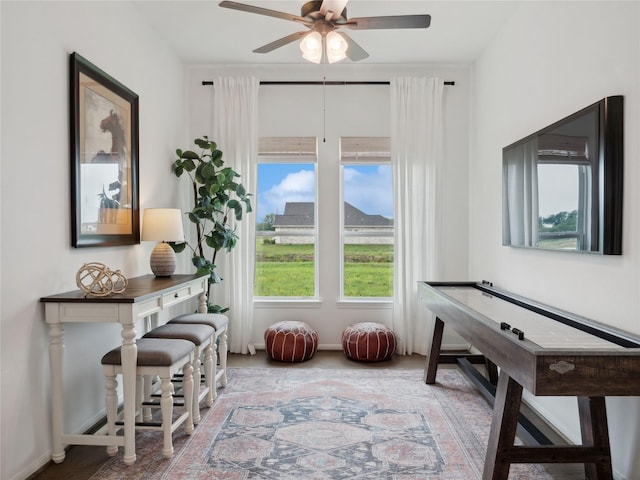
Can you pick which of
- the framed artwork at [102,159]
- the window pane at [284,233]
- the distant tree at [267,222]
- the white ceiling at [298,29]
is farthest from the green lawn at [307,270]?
the white ceiling at [298,29]

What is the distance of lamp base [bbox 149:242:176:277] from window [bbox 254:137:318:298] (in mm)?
1525

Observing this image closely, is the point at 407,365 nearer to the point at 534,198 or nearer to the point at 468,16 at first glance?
the point at 534,198

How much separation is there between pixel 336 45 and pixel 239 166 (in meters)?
1.99

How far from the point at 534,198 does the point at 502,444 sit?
1.64 meters

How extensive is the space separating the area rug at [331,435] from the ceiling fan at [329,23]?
8.13 ft

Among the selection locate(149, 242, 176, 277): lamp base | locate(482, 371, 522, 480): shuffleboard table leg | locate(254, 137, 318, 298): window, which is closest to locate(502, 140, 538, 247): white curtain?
locate(482, 371, 522, 480): shuffleboard table leg

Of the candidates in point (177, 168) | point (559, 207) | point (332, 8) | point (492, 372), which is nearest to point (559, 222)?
point (559, 207)

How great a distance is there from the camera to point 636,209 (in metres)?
2.00

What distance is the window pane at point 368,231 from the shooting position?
4645mm

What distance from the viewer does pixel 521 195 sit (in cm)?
311

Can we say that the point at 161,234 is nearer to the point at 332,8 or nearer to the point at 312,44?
the point at 312,44

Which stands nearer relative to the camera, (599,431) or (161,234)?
(599,431)

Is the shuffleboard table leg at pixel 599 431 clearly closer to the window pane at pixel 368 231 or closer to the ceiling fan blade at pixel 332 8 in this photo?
the ceiling fan blade at pixel 332 8

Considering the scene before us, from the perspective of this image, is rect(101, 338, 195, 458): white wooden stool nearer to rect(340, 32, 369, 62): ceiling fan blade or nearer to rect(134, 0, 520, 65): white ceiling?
rect(340, 32, 369, 62): ceiling fan blade
